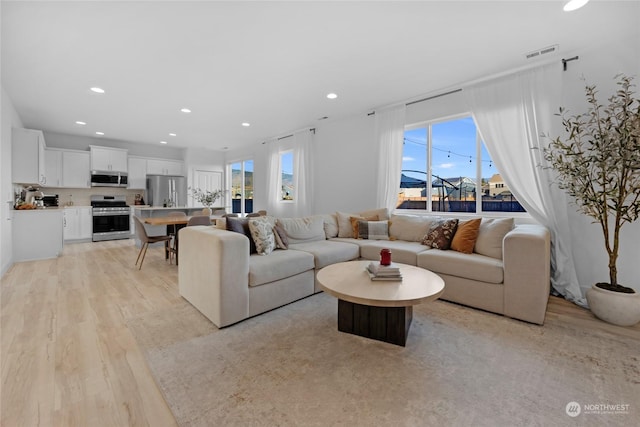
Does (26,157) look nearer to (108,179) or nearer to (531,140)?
(108,179)

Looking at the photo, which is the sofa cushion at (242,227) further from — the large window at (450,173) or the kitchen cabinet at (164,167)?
the kitchen cabinet at (164,167)

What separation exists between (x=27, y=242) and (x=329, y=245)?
5.16m

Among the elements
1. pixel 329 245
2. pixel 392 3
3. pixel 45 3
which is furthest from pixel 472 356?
pixel 45 3

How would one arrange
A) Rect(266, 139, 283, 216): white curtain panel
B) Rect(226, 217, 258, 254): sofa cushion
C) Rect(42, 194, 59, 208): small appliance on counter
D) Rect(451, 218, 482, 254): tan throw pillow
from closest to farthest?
Rect(226, 217, 258, 254): sofa cushion < Rect(451, 218, 482, 254): tan throw pillow < Rect(42, 194, 59, 208): small appliance on counter < Rect(266, 139, 283, 216): white curtain panel

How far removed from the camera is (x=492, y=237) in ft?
9.48

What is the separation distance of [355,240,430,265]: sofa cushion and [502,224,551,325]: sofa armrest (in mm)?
888

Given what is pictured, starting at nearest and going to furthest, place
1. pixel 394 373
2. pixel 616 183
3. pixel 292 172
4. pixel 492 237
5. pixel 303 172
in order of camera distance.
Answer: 1. pixel 394 373
2. pixel 616 183
3. pixel 492 237
4. pixel 303 172
5. pixel 292 172

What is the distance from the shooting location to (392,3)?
2105mm

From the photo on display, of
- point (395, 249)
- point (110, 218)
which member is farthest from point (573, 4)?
point (110, 218)

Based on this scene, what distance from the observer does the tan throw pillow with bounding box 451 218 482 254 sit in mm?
2963

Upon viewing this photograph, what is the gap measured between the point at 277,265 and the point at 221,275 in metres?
0.56

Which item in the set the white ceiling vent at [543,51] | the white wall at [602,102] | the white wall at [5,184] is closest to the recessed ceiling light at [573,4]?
the white ceiling vent at [543,51]

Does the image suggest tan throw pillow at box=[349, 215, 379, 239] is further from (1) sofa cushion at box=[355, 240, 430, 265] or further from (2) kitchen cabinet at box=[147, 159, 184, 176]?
(2) kitchen cabinet at box=[147, 159, 184, 176]

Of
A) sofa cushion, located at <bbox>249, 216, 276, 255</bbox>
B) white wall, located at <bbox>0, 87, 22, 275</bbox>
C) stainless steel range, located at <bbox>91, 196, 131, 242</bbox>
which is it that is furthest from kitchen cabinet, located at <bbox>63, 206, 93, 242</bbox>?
sofa cushion, located at <bbox>249, 216, 276, 255</bbox>
